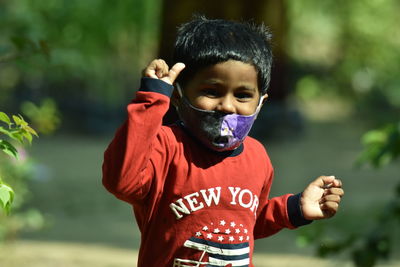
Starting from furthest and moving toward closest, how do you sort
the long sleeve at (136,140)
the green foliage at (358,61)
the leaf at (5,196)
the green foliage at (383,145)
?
the green foliage at (358,61), the green foliage at (383,145), the leaf at (5,196), the long sleeve at (136,140)

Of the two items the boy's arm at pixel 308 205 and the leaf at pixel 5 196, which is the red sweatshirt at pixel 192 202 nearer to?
the boy's arm at pixel 308 205

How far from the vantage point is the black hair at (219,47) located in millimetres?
1978

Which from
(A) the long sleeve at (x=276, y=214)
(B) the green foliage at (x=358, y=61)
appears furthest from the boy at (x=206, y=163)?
(B) the green foliage at (x=358, y=61)

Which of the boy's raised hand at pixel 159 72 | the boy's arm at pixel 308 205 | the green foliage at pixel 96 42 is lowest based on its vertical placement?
the boy's arm at pixel 308 205

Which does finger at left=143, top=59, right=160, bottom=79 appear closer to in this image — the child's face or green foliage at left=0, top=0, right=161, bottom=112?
the child's face

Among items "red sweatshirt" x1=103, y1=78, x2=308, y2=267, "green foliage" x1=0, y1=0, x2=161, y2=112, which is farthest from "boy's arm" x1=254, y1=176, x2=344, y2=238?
"green foliage" x1=0, y1=0, x2=161, y2=112

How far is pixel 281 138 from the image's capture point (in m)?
12.2

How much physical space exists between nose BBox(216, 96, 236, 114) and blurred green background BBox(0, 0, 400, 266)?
52cm

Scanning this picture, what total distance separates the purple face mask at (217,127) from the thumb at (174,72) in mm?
121

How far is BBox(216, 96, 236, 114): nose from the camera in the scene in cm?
196

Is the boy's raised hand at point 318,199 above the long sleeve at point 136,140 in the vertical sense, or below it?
below

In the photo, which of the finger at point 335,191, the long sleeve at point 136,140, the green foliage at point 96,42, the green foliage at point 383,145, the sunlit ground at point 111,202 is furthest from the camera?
the green foliage at point 96,42

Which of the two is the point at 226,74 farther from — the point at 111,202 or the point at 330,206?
the point at 111,202

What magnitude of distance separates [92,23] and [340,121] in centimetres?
586
